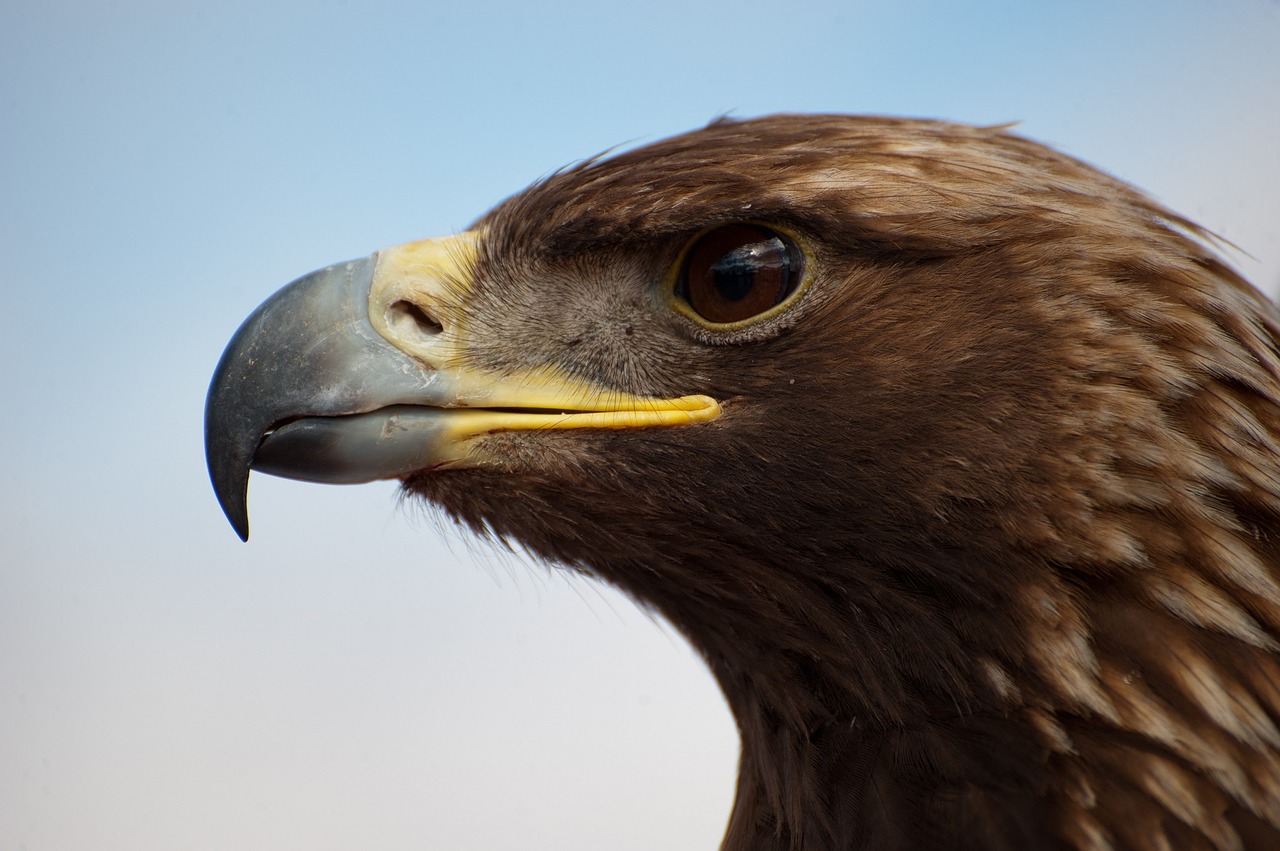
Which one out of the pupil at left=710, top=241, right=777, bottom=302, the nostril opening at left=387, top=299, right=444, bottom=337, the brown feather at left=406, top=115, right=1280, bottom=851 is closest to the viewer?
the brown feather at left=406, top=115, right=1280, bottom=851

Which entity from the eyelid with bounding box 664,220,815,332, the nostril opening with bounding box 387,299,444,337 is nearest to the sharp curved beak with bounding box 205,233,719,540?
the nostril opening with bounding box 387,299,444,337

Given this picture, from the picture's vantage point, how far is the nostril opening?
2232 mm

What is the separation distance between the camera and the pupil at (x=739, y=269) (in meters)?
2.03

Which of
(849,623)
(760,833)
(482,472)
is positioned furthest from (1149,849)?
(482,472)

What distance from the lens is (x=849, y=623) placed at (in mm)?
2023

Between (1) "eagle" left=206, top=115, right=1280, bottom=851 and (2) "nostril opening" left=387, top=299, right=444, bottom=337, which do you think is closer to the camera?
(1) "eagle" left=206, top=115, right=1280, bottom=851

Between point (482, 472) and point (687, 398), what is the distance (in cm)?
42

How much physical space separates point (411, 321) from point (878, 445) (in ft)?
3.12

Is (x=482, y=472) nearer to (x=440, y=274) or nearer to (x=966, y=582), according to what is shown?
(x=440, y=274)

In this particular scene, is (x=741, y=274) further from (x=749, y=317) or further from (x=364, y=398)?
(x=364, y=398)

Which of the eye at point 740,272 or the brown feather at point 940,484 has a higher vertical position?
the eye at point 740,272

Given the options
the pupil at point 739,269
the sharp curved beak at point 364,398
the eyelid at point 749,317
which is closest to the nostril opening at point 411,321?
the sharp curved beak at point 364,398

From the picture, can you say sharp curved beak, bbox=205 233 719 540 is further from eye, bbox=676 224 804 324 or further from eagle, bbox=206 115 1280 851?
eye, bbox=676 224 804 324

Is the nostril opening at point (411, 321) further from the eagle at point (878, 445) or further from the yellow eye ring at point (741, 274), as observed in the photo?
the yellow eye ring at point (741, 274)
